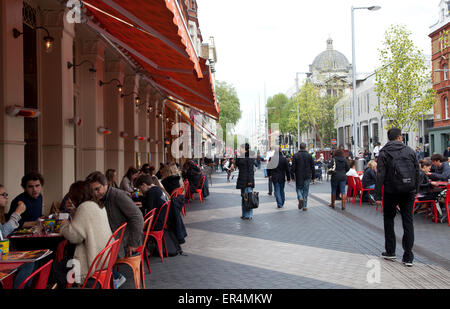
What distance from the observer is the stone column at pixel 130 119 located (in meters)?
15.9

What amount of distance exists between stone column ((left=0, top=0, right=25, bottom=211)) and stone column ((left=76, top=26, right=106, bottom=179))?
4.27 meters

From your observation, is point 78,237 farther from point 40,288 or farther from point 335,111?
point 335,111

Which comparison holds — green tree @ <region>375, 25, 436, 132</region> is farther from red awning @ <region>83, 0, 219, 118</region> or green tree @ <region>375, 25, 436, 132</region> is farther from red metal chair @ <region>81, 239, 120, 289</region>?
red metal chair @ <region>81, 239, 120, 289</region>

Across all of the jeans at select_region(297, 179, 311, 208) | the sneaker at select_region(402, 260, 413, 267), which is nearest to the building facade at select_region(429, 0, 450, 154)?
the jeans at select_region(297, 179, 311, 208)

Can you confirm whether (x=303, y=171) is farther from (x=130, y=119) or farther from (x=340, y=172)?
(x=130, y=119)

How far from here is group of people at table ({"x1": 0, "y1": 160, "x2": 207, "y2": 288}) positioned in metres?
4.06

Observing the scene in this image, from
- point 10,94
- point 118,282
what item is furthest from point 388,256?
point 10,94

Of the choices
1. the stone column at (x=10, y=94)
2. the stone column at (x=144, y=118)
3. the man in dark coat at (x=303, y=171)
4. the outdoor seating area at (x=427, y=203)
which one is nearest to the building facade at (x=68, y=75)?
the stone column at (x=10, y=94)

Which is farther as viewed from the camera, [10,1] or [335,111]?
[335,111]

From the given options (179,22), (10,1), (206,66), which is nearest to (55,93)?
(10,1)

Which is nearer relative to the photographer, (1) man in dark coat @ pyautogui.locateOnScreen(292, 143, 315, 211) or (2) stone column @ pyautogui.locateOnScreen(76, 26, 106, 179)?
(2) stone column @ pyautogui.locateOnScreen(76, 26, 106, 179)

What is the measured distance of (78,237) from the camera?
402 cm

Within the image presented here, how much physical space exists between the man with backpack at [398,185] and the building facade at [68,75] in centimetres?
327
